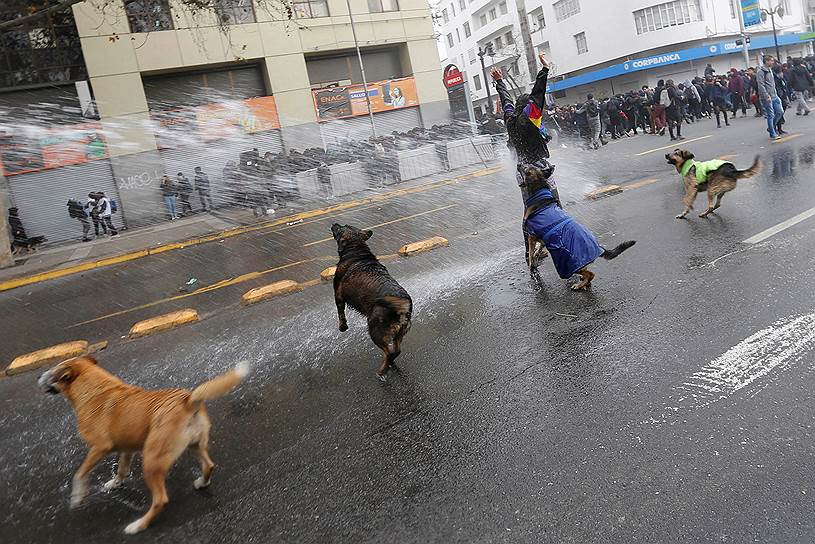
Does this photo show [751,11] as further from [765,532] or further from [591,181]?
[765,532]

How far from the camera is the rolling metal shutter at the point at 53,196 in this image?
850 inches

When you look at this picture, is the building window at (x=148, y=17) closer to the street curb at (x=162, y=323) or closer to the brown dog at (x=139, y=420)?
the street curb at (x=162, y=323)

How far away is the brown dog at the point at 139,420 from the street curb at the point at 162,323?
160 inches

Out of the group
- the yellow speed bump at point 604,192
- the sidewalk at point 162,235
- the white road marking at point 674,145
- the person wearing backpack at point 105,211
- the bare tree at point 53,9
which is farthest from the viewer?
the person wearing backpack at point 105,211

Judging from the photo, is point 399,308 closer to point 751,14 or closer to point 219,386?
point 219,386

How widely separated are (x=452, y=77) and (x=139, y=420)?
26232mm

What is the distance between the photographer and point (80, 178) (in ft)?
73.8

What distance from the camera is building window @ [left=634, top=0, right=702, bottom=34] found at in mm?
45531

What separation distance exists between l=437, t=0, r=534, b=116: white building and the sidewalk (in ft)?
119

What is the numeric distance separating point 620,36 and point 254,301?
156ft

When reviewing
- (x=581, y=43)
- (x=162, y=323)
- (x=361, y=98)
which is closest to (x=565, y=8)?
(x=581, y=43)

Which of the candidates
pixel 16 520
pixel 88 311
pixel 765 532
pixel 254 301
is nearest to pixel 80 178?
pixel 88 311

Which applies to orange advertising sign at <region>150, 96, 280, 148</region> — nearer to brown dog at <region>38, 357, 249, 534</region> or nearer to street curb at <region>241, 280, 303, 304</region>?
street curb at <region>241, 280, 303, 304</region>

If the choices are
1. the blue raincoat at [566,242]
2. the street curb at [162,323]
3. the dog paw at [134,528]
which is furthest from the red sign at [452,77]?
the dog paw at [134,528]
